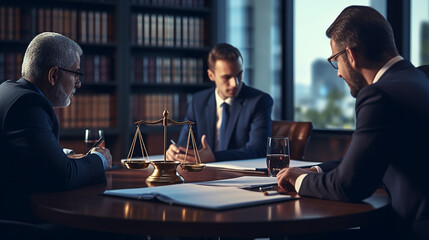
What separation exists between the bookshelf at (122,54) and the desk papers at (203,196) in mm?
3063

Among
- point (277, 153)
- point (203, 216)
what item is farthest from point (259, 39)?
point (203, 216)

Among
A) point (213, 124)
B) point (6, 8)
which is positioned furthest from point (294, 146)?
point (6, 8)

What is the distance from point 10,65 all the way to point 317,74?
8.72ft

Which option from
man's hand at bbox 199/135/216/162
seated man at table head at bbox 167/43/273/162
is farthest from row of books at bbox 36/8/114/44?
man's hand at bbox 199/135/216/162

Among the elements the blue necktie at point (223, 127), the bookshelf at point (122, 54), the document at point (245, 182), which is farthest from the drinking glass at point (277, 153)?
the bookshelf at point (122, 54)

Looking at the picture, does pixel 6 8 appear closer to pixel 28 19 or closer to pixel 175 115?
pixel 28 19

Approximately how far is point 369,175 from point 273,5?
160 inches

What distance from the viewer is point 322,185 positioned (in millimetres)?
1485

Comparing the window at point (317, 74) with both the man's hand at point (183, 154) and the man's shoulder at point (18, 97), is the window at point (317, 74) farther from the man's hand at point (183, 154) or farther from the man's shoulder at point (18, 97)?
the man's shoulder at point (18, 97)

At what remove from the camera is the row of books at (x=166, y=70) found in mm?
4816

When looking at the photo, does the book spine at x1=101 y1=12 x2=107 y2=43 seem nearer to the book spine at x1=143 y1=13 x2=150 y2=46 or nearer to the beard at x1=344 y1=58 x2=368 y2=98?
the book spine at x1=143 y1=13 x2=150 y2=46

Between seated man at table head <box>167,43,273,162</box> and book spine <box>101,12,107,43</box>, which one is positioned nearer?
seated man at table head <box>167,43,273,162</box>

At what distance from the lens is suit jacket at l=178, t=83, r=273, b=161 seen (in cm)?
303

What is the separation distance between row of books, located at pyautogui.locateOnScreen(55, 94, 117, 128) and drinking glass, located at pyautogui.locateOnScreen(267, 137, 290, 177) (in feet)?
9.76
